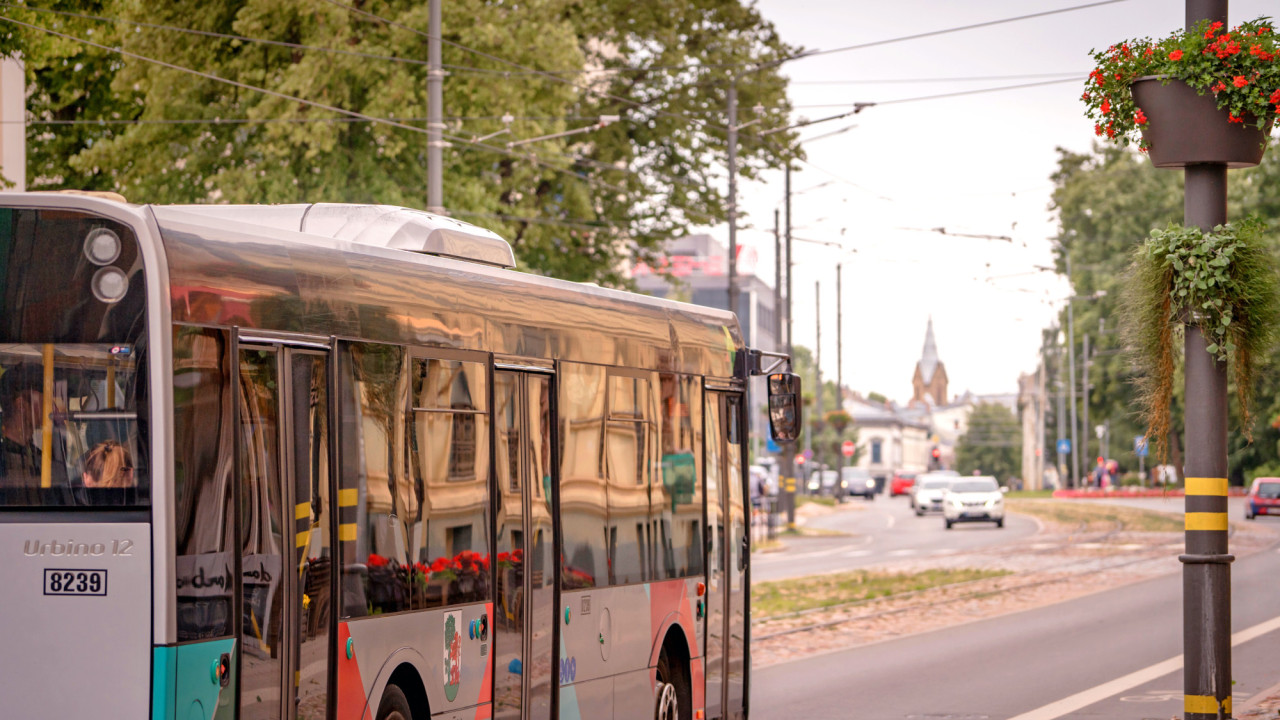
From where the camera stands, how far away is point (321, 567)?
21.7 ft

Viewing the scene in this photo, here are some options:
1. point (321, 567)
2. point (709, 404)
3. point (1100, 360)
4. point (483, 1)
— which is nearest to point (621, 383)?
point (709, 404)

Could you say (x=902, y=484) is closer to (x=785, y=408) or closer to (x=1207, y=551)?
(x=785, y=408)

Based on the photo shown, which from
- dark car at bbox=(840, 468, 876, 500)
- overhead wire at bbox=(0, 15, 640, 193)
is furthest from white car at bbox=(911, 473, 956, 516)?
overhead wire at bbox=(0, 15, 640, 193)

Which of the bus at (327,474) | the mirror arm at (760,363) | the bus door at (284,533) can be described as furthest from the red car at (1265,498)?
the bus door at (284,533)

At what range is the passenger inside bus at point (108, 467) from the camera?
575 centimetres

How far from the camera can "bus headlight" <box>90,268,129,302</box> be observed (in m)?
5.86

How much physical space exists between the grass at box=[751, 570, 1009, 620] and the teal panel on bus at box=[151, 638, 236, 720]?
1601 cm

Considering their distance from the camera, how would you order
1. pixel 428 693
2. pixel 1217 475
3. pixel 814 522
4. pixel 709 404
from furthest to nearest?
1. pixel 814 522
2. pixel 709 404
3. pixel 1217 475
4. pixel 428 693

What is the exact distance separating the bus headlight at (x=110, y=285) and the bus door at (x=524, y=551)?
2.65 metres

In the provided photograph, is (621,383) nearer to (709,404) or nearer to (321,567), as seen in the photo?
(709,404)

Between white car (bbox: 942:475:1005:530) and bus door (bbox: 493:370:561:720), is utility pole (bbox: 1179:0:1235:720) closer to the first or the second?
bus door (bbox: 493:370:561:720)

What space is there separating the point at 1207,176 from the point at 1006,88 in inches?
622

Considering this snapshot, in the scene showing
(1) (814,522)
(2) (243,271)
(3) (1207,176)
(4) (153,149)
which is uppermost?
(4) (153,149)

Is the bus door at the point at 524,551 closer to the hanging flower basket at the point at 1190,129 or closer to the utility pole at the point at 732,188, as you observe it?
the hanging flower basket at the point at 1190,129
